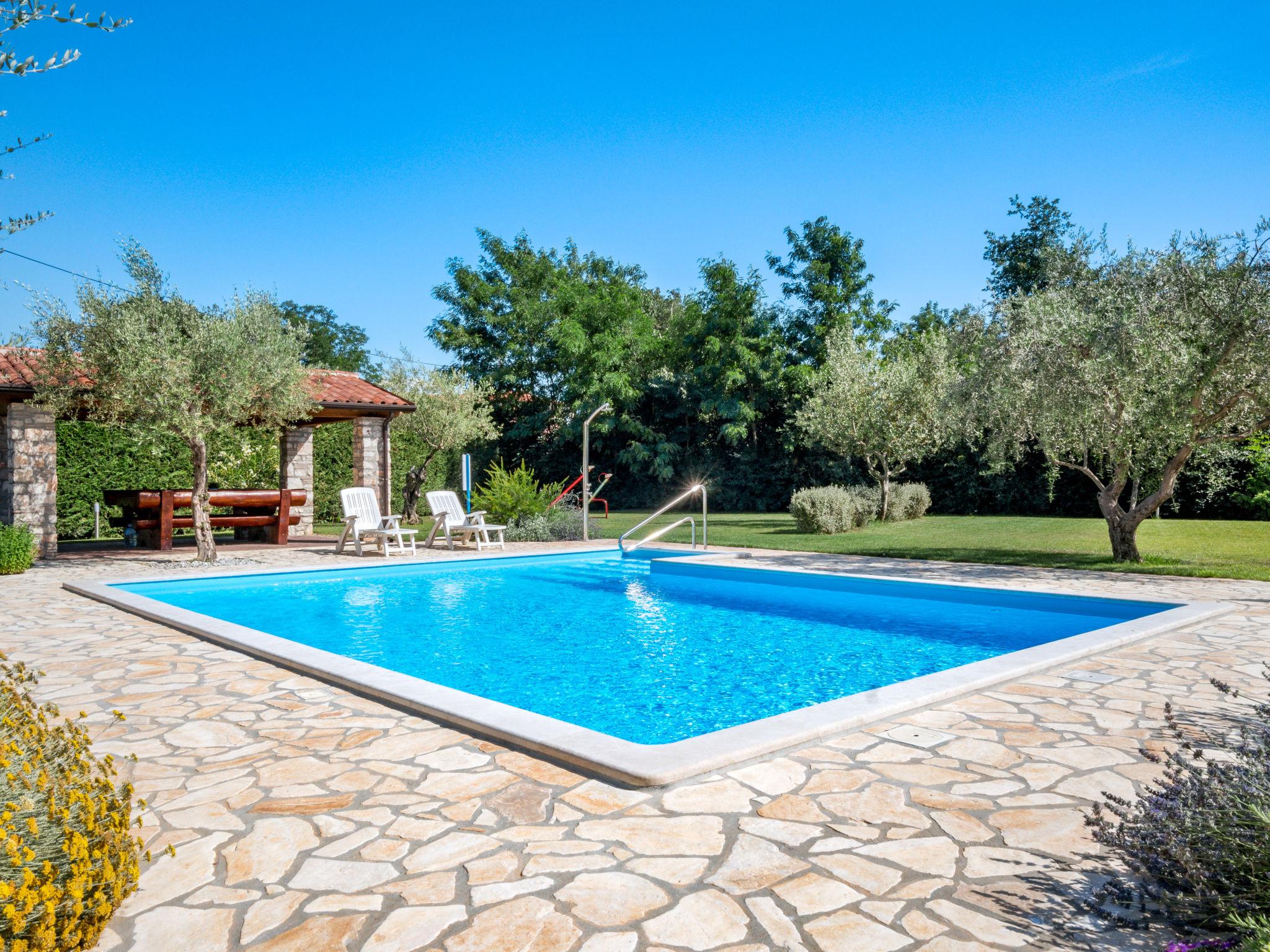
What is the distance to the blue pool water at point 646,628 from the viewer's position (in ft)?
18.4

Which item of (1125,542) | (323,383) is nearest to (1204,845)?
(1125,542)

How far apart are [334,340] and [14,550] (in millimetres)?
45572

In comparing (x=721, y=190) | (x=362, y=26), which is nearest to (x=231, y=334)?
(x=362, y=26)

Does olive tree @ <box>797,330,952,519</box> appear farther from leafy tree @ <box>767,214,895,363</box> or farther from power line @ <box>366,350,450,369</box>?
power line @ <box>366,350,450,369</box>

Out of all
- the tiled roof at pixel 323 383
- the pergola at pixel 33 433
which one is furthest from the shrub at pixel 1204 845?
the pergola at pixel 33 433

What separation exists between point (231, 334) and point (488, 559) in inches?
177

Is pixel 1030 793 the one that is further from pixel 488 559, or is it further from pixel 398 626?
pixel 488 559

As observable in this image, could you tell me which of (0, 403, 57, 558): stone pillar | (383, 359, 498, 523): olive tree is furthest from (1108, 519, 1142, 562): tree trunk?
(0, 403, 57, 558): stone pillar

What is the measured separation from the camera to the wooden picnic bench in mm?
13203

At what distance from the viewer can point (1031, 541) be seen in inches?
565

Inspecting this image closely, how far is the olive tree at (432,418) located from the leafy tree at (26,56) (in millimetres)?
17113

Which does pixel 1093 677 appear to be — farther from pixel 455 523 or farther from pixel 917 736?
A: pixel 455 523

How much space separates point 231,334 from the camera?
34.4 ft

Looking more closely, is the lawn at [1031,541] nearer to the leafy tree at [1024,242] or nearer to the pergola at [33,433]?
the pergola at [33,433]
